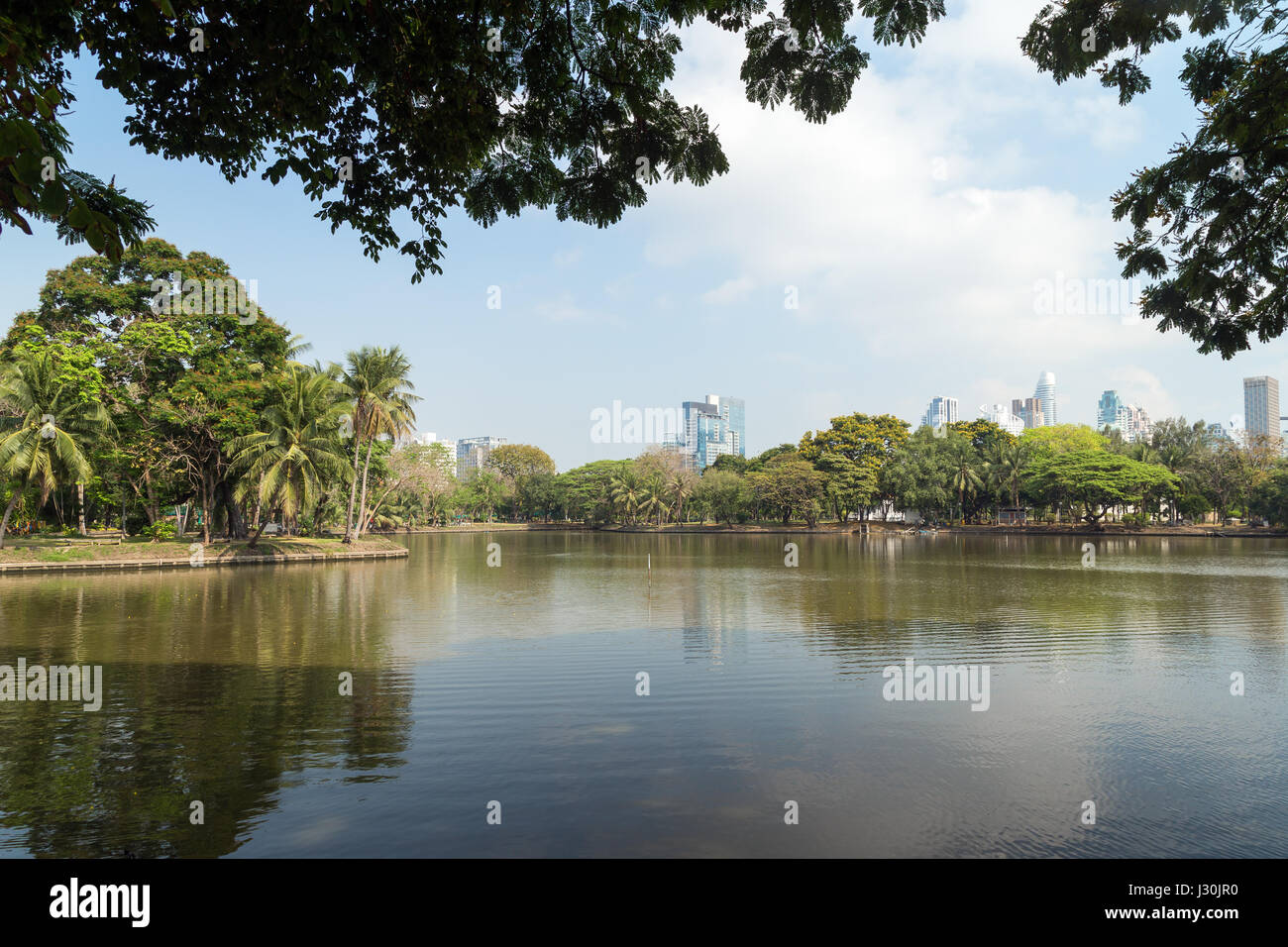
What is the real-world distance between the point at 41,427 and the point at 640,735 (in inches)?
1155

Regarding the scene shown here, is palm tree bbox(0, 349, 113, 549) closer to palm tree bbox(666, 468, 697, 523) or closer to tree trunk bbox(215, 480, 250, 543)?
tree trunk bbox(215, 480, 250, 543)

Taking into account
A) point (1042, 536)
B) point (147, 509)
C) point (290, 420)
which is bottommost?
point (1042, 536)

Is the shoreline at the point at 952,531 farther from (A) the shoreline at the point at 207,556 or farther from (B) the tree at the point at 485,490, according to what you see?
(A) the shoreline at the point at 207,556

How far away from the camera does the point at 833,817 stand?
18.4 feet

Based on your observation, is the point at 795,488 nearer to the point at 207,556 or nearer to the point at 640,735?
the point at 207,556

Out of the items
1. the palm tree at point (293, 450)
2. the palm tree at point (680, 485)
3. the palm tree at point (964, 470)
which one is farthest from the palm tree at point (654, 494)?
the palm tree at point (293, 450)

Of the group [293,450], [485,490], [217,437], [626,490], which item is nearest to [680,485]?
[626,490]

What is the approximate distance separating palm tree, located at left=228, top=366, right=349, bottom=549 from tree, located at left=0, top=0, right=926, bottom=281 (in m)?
28.1

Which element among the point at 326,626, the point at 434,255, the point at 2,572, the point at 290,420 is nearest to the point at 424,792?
the point at 434,255

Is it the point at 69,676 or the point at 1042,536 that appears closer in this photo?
the point at 69,676

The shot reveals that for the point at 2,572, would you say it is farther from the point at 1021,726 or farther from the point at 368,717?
the point at 1021,726

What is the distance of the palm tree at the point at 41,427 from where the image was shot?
976 inches

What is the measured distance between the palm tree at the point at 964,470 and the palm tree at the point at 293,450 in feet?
193

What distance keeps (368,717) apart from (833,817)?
557 centimetres
